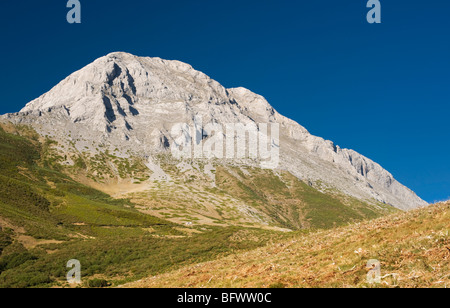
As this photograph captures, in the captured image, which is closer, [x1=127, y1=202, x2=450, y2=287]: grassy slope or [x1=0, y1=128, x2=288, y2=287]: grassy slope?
[x1=127, y1=202, x2=450, y2=287]: grassy slope

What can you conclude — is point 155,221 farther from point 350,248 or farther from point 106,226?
point 350,248

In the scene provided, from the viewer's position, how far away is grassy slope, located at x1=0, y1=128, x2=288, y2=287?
41781mm

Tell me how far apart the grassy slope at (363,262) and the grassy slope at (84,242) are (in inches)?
777

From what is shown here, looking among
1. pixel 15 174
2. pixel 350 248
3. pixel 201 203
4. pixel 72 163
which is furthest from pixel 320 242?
pixel 72 163

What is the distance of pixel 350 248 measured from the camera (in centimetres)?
2108

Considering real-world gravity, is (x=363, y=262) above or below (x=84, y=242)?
below

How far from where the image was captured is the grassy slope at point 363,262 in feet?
49.6

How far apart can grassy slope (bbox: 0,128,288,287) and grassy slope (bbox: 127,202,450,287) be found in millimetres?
19735

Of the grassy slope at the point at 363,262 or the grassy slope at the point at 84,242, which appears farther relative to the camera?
the grassy slope at the point at 84,242

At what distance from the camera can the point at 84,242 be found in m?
60.3

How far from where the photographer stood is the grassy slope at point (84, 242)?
41781mm

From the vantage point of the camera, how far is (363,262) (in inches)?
701

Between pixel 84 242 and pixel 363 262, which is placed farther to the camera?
pixel 84 242

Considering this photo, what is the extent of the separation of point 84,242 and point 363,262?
58.2m
